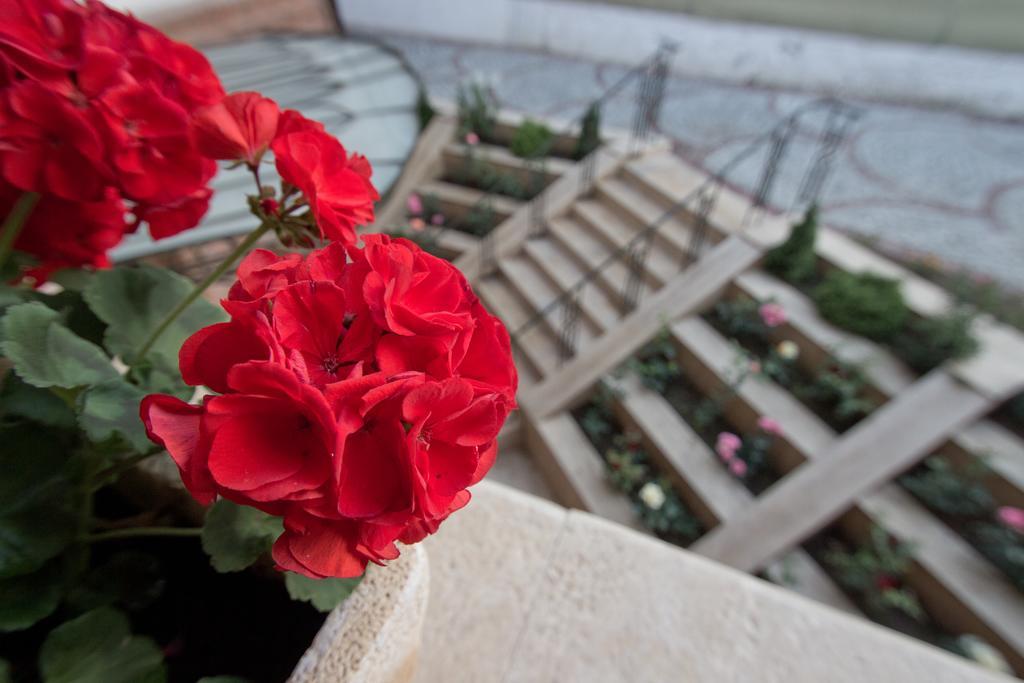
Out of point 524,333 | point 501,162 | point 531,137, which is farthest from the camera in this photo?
point 501,162

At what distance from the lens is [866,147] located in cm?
422

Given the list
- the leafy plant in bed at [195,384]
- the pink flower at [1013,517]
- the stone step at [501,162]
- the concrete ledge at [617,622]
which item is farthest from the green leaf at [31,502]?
the stone step at [501,162]

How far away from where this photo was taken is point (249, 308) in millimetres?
334

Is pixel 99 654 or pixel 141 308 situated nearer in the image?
pixel 99 654

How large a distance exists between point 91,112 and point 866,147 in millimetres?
5010

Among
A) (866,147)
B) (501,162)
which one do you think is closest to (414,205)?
(501,162)

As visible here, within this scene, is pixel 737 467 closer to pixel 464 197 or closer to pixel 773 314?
pixel 773 314

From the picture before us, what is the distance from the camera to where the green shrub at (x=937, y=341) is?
243 centimetres

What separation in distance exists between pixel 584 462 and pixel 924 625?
1632 millimetres

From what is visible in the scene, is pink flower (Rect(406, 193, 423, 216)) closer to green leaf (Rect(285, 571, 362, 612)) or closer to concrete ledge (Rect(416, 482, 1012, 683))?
concrete ledge (Rect(416, 482, 1012, 683))

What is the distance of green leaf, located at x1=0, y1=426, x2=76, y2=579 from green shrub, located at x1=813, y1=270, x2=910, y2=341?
310cm

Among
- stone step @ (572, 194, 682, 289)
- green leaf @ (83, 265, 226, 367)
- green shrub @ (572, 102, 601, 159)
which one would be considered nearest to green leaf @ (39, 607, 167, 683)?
green leaf @ (83, 265, 226, 367)

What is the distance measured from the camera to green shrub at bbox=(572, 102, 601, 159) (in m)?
4.09

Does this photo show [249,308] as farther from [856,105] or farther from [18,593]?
[856,105]
